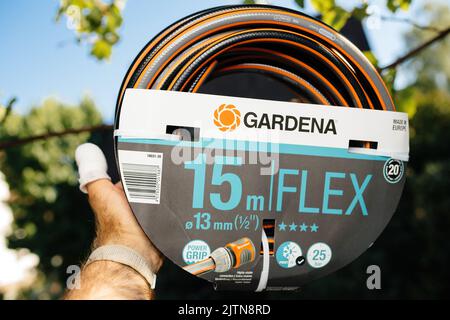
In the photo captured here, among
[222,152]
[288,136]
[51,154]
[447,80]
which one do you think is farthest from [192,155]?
[447,80]

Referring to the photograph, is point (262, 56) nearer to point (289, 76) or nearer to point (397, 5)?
point (289, 76)

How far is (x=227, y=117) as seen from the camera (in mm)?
831

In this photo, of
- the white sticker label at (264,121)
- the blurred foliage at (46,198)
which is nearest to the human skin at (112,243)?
the white sticker label at (264,121)

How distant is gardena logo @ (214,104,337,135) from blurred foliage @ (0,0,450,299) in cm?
35

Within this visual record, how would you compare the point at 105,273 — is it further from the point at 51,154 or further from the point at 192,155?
the point at 51,154

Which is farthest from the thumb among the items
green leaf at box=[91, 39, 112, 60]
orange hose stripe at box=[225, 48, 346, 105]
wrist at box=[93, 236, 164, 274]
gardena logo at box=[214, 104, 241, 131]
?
green leaf at box=[91, 39, 112, 60]

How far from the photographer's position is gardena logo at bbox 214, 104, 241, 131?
2.71 feet

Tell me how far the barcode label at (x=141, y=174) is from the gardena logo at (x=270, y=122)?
14 centimetres

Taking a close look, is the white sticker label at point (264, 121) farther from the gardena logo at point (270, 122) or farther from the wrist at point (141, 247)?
the wrist at point (141, 247)

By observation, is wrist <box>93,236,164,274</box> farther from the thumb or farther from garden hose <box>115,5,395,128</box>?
garden hose <box>115,5,395,128</box>

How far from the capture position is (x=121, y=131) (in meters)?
0.79

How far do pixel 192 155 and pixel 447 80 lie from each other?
1711 cm

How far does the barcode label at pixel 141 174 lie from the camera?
0.80 m

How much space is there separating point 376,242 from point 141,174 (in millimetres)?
6263
